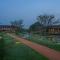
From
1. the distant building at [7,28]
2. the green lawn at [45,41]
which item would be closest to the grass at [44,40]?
the green lawn at [45,41]

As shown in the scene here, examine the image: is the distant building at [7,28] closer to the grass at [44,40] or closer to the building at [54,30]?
the grass at [44,40]

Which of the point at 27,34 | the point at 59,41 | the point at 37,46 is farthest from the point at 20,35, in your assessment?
the point at 59,41

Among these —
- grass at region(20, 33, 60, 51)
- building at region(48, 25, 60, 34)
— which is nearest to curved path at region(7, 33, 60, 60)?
grass at region(20, 33, 60, 51)

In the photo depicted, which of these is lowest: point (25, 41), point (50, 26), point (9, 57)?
point (9, 57)

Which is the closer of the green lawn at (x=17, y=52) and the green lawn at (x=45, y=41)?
the green lawn at (x=17, y=52)

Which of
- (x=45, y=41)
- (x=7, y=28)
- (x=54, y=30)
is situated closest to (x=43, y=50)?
(x=45, y=41)

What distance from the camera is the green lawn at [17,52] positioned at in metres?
1.88

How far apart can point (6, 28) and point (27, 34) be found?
0.21m

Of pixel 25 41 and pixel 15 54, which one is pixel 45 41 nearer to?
pixel 25 41

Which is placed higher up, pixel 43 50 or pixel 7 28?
pixel 7 28

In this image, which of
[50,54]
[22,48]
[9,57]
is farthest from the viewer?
[50,54]

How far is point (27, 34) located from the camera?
6.61 feet

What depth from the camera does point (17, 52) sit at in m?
1.96

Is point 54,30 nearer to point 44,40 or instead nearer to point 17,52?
point 44,40
